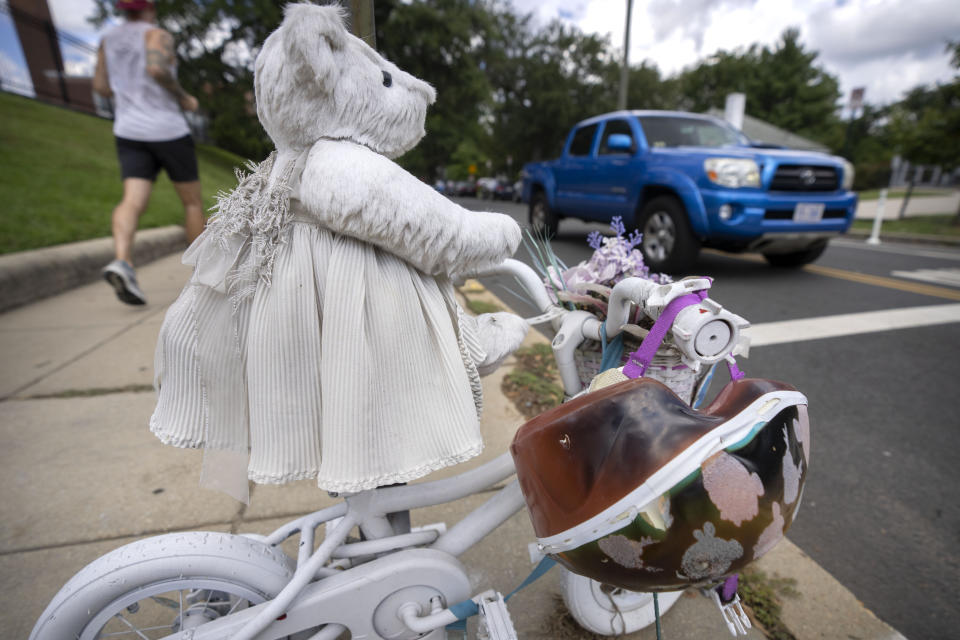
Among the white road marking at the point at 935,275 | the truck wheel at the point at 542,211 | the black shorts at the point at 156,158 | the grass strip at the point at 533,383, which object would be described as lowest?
the white road marking at the point at 935,275

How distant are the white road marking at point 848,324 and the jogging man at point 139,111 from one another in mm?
4295

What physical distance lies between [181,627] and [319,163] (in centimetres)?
101

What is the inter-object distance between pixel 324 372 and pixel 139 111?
3.41 metres

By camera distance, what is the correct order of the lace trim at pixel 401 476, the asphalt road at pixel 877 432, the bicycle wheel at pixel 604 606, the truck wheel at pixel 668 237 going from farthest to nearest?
the truck wheel at pixel 668 237 → the asphalt road at pixel 877 432 → the bicycle wheel at pixel 604 606 → the lace trim at pixel 401 476

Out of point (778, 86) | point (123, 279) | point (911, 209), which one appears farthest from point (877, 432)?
point (778, 86)

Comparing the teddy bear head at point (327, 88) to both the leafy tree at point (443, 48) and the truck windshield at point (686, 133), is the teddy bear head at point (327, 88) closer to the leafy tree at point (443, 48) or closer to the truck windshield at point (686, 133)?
the truck windshield at point (686, 133)

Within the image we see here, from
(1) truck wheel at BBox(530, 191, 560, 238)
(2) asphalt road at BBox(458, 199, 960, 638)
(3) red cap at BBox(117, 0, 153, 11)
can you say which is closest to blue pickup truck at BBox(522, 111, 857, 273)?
(2) asphalt road at BBox(458, 199, 960, 638)

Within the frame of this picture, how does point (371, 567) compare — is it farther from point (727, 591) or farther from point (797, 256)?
point (797, 256)

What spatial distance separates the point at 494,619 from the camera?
975 mm

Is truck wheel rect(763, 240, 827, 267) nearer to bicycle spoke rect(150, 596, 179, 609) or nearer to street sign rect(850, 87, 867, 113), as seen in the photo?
bicycle spoke rect(150, 596, 179, 609)

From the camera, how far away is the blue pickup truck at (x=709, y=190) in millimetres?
4531

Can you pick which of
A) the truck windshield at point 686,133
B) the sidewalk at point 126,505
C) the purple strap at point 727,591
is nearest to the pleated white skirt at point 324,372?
the purple strap at point 727,591

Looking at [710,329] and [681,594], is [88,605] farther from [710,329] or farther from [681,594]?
[681,594]

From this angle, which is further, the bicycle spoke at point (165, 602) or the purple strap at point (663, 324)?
the bicycle spoke at point (165, 602)
